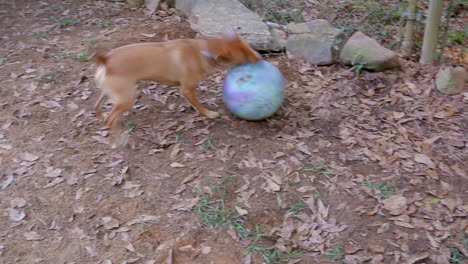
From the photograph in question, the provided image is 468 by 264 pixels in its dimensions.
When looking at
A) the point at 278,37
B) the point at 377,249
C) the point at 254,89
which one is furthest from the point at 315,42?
the point at 377,249

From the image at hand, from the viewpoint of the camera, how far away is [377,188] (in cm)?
382

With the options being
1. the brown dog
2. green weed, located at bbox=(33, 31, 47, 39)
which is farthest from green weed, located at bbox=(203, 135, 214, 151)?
green weed, located at bbox=(33, 31, 47, 39)

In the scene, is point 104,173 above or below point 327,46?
below

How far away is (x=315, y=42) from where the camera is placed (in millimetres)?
5445

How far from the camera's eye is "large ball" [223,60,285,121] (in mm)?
4129

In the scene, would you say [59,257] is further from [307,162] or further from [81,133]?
[307,162]

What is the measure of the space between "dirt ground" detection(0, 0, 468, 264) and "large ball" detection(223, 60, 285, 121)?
23cm

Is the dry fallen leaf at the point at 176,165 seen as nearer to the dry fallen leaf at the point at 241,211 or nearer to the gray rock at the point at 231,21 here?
the dry fallen leaf at the point at 241,211

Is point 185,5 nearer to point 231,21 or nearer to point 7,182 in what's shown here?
point 231,21

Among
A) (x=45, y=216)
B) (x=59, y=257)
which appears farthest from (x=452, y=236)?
(x=45, y=216)

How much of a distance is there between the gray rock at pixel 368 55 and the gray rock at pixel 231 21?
2.70 ft

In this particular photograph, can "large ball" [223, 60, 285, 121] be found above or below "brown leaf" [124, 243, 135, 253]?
above

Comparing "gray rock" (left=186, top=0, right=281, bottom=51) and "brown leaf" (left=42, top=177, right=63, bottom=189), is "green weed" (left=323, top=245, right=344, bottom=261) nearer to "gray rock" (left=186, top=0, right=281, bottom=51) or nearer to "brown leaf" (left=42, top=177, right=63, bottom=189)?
"brown leaf" (left=42, top=177, right=63, bottom=189)

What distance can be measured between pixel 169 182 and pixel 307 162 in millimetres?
1184
